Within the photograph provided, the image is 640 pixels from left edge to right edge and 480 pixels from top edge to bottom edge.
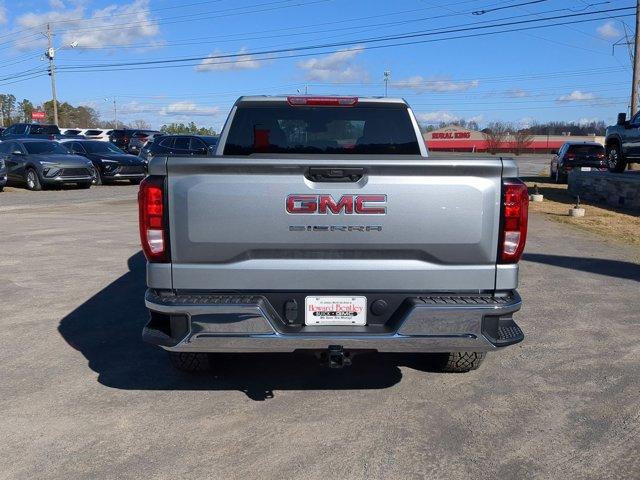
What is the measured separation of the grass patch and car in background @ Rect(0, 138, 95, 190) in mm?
14036

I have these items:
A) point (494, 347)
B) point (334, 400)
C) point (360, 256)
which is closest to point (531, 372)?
point (494, 347)

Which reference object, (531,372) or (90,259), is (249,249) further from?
(90,259)

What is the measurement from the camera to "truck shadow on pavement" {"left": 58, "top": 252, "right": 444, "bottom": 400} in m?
4.41

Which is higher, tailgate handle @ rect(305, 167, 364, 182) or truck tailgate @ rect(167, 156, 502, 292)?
tailgate handle @ rect(305, 167, 364, 182)

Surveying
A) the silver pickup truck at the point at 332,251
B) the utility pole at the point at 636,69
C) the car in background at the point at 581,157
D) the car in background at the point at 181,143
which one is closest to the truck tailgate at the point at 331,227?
the silver pickup truck at the point at 332,251

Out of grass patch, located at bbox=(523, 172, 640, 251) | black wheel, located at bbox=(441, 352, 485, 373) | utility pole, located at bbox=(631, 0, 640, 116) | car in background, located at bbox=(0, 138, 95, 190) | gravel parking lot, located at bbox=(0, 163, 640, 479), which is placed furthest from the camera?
utility pole, located at bbox=(631, 0, 640, 116)

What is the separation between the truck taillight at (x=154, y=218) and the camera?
3.47 m

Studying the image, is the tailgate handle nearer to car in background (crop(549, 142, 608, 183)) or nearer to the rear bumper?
the rear bumper

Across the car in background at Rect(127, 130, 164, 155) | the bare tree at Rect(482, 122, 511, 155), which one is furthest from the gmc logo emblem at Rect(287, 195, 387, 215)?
the bare tree at Rect(482, 122, 511, 155)

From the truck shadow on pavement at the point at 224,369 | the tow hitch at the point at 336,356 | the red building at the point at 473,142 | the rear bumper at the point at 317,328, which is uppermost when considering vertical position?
the rear bumper at the point at 317,328

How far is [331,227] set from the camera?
3479 millimetres

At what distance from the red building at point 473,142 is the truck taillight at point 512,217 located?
7663 cm

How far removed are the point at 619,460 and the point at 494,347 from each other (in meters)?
0.88

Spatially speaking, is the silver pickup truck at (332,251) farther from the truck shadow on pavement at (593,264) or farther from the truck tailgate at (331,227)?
the truck shadow on pavement at (593,264)
